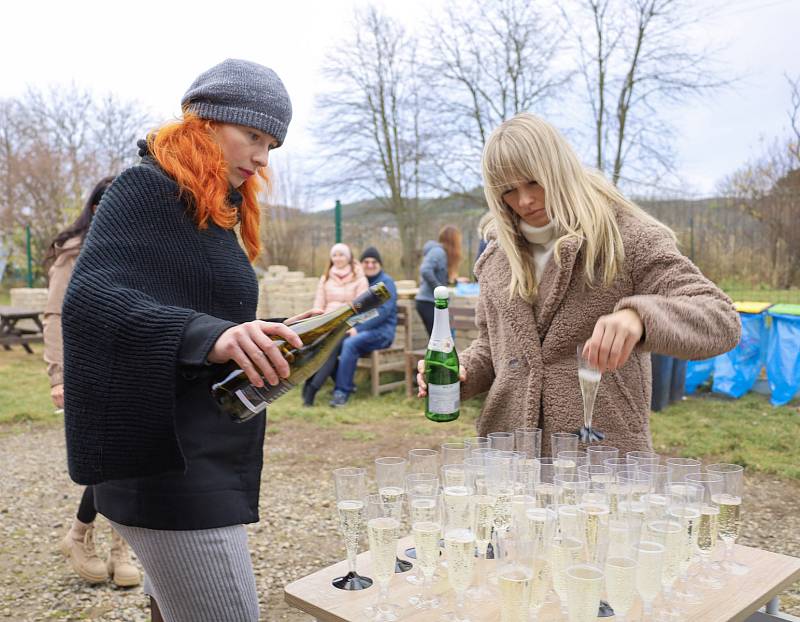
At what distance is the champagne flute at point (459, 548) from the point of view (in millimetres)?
1475

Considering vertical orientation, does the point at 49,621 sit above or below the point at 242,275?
below

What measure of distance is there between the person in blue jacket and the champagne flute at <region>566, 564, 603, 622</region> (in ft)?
22.4

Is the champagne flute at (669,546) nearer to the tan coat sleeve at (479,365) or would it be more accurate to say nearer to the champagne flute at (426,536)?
the champagne flute at (426,536)

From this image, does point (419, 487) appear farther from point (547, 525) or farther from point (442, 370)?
point (442, 370)

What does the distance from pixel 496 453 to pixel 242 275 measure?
811 mm

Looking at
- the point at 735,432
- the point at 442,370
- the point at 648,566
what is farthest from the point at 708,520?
the point at 735,432

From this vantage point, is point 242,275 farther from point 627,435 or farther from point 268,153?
point 627,435

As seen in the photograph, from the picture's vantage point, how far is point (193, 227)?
1.79m

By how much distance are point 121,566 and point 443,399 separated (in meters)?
2.58

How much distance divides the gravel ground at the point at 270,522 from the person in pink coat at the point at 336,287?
3.75 ft

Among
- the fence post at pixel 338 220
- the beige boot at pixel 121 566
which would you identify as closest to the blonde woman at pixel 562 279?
the beige boot at pixel 121 566

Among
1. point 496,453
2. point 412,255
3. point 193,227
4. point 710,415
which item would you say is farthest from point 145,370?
point 412,255

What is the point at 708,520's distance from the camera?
165 centimetres

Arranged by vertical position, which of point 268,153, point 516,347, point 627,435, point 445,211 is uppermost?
Answer: point 445,211
